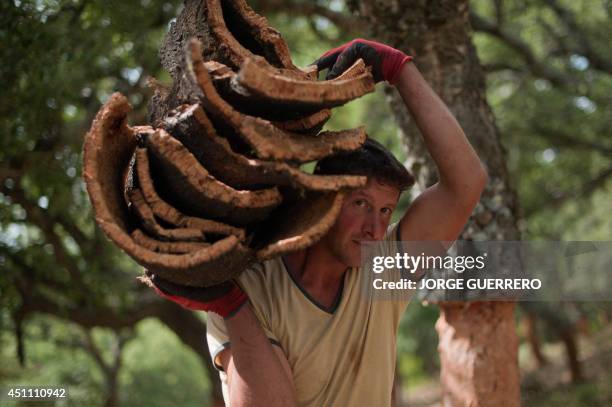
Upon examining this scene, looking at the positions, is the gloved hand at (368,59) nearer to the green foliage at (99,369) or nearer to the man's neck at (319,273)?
the man's neck at (319,273)

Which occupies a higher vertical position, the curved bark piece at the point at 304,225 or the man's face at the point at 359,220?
the man's face at the point at 359,220

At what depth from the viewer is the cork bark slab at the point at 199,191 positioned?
1904 millimetres

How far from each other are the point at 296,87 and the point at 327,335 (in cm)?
93

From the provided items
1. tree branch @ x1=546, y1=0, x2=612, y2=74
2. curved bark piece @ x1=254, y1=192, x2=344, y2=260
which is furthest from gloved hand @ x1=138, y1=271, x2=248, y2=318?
tree branch @ x1=546, y1=0, x2=612, y2=74

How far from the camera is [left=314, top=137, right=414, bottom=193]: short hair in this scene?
2.30 m

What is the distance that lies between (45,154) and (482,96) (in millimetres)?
2870

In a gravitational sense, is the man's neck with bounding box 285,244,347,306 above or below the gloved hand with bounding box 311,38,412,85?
below

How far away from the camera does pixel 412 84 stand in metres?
2.45

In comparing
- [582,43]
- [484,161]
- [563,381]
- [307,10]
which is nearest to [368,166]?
[484,161]

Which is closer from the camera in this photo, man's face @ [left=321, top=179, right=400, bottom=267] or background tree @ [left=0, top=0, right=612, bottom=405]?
man's face @ [left=321, top=179, right=400, bottom=267]

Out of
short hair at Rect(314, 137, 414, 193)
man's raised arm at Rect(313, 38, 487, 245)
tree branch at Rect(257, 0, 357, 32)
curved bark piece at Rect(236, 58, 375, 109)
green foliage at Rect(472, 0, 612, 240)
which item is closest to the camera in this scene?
curved bark piece at Rect(236, 58, 375, 109)

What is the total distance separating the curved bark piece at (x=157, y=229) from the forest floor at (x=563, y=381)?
37.3ft

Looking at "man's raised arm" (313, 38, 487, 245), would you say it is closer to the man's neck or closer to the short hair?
the short hair

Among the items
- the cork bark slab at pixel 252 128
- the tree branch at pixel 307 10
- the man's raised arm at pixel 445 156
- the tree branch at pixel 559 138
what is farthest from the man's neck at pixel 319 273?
the tree branch at pixel 559 138
